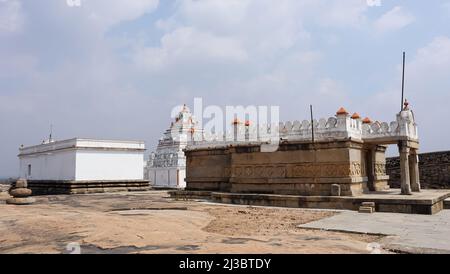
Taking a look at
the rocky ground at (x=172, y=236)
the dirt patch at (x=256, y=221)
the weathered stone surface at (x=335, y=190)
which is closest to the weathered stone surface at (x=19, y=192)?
the rocky ground at (x=172, y=236)

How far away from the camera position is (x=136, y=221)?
8477 millimetres

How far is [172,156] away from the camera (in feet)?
89.0

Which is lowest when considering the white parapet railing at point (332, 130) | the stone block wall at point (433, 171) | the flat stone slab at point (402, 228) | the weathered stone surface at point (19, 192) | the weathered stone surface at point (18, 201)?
the flat stone slab at point (402, 228)

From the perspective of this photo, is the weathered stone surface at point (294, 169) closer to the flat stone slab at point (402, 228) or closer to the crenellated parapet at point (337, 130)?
the crenellated parapet at point (337, 130)

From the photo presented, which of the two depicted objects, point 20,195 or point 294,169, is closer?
point 294,169

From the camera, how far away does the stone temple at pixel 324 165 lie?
39.6ft

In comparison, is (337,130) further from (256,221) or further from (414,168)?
(256,221)

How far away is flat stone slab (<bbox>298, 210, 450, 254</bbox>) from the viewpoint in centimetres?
574

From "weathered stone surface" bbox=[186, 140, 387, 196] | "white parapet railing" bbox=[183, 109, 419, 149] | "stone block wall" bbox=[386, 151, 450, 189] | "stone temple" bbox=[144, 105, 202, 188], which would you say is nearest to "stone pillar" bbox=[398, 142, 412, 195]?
"white parapet railing" bbox=[183, 109, 419, 149]

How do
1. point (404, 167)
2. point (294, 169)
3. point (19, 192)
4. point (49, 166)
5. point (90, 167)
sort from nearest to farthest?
point (404, 167) < point (294, 169) < point (19, 192) < point (90, 167) < point (49, 166)

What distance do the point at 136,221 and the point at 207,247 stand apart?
3504mm

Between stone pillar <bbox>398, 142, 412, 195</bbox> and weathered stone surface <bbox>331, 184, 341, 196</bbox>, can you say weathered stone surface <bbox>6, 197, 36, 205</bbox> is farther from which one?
stone pillar <bbox>398, 142, 412, 195</bbox>

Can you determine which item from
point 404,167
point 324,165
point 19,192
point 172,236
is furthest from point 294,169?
point 19,192

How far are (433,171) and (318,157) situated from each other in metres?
13.0
